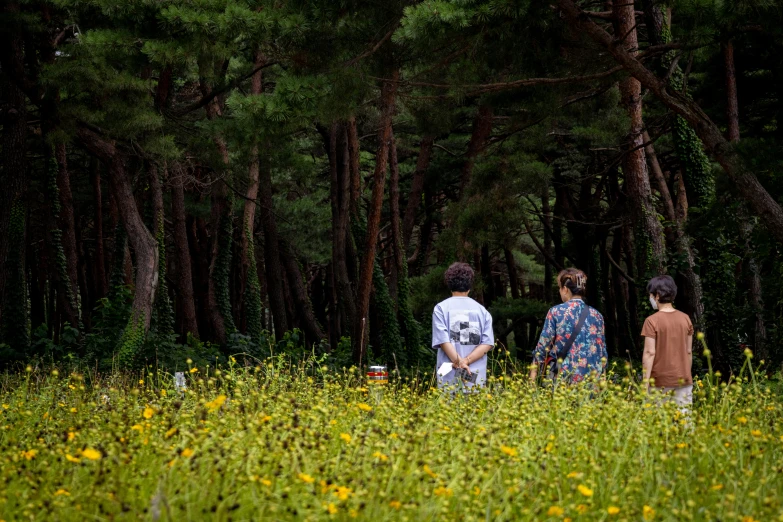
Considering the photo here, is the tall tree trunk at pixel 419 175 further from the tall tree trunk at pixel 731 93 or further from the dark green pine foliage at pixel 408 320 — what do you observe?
the tall tree trunk at pixel 731 93

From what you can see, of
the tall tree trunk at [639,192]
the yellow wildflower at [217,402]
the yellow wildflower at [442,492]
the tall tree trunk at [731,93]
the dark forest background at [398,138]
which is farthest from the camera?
the tall tree trunk at [731,93]

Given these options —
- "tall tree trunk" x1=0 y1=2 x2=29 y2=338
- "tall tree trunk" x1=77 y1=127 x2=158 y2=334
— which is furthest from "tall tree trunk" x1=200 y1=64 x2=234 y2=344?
"tall tree trunk" x1=0 y1=2 x2=29 y2=338

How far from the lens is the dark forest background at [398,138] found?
400 inches

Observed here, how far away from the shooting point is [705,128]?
9703 mm

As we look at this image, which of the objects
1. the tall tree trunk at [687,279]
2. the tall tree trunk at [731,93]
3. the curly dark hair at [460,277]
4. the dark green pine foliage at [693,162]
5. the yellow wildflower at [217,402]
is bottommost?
the tall tree trunk at [687,279]

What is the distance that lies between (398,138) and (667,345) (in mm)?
17923

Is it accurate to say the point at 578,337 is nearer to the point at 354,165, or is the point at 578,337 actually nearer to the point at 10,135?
the point at 10,135

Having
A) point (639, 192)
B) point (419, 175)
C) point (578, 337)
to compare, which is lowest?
point (578, 337)

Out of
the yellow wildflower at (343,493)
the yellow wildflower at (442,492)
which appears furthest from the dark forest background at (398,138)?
the yellow wildflower at (343,493)

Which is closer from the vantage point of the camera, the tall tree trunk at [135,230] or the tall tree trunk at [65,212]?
the tall tree trunk at [135,230]

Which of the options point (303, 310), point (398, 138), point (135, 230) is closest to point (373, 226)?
point (303, 310)

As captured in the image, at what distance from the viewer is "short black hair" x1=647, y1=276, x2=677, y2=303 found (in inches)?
267

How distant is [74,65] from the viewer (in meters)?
12.0

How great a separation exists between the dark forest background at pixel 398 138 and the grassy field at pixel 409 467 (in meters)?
A: 4.47
